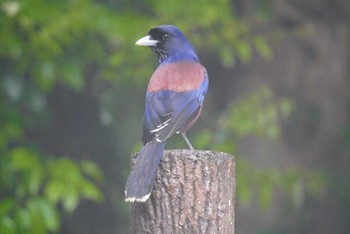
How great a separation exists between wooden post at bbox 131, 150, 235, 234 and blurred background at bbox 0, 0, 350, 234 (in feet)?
6.87

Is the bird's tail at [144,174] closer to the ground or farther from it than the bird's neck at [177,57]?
closer to the ground

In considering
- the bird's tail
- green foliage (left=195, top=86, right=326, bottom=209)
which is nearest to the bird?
the bird's tail

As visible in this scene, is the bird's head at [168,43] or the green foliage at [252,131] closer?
the bird's head at [168,43]

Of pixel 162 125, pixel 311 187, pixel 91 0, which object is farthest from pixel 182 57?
pixel 311 187

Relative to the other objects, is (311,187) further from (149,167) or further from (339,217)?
(149,167)

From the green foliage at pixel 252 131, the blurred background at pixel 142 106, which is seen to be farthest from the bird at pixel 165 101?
the green foliage at pixel 252 131

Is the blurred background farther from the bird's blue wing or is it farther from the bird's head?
the bird's blue wing

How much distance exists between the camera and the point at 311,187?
812 centimetres

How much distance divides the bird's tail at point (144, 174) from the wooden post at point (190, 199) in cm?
4

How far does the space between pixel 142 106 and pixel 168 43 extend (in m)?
2.69

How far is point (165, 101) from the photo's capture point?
15.1ft

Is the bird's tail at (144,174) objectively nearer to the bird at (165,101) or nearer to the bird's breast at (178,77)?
the bird at (165,101)

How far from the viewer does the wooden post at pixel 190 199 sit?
374cm

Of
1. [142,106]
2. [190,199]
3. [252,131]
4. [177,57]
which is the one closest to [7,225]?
[177,57]
